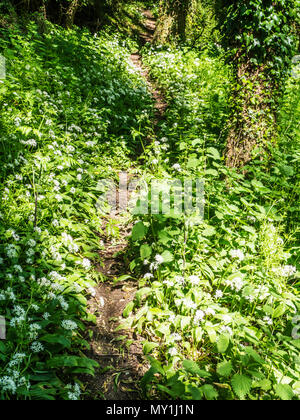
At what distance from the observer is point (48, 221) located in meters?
3.35

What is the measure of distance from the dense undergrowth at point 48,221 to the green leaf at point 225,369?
940mm

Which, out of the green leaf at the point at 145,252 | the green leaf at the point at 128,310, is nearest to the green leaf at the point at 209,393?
the green leaf at the point at 128,310

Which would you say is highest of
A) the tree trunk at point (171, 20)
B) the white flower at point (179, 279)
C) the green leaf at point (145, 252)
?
the tree trunk at point (171, 20)

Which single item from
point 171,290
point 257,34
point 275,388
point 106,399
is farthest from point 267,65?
point 106,399

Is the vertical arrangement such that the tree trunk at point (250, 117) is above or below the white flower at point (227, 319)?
above

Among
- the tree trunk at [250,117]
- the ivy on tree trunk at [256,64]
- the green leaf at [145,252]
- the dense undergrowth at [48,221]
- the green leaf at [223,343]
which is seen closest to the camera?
the dense undergrowth at [48,221]

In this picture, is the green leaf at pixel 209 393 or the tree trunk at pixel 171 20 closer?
the green leaf at pixel 209 393

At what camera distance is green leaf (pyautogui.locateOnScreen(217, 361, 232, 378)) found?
80.5 inches

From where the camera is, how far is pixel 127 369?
8.00 ft

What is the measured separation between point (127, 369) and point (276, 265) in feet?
5.99

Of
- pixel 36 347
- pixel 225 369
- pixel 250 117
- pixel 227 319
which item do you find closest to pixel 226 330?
pixel 227 319

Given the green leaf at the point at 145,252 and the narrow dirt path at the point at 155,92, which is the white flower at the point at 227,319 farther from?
the narrow dirt path at the point at 155,92

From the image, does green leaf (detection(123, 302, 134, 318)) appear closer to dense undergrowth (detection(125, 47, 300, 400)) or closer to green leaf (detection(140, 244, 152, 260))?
dense undergrowth (detection(125, 47, 300, 400))

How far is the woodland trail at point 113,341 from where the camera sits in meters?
2.28
